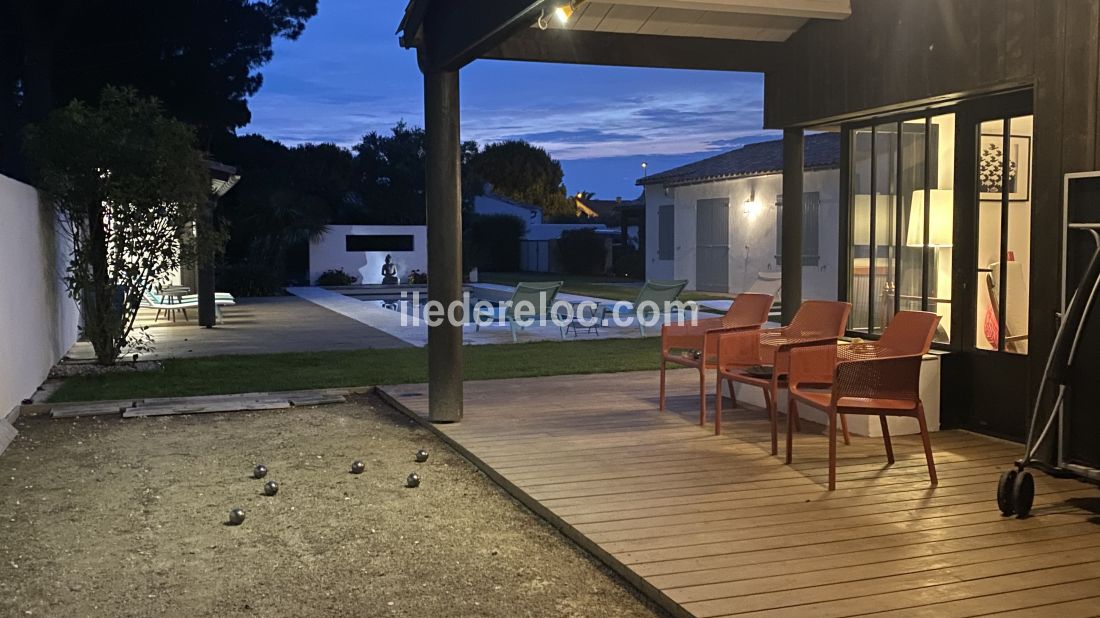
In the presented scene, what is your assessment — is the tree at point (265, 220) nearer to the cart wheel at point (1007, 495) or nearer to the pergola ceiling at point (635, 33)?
the pergola ceiling at point (635, 33)

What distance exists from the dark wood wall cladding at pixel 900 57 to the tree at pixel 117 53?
471 inches

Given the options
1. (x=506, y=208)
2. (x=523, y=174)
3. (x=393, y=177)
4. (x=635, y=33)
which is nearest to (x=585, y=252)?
(x=393, y=177)

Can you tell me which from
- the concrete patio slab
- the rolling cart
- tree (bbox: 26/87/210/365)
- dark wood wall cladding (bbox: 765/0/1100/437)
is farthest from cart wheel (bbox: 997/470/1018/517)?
the concrete patio slab

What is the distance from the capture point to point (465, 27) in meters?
A: 5.93

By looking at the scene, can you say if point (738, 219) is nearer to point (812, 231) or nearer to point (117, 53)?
point (812, 231)

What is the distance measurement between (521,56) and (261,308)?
12960mm

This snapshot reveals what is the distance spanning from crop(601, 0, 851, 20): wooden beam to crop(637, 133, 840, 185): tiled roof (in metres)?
11.7

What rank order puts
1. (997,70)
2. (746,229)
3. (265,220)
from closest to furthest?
1. (997,70)
2. (746,229)
3. (265,220)

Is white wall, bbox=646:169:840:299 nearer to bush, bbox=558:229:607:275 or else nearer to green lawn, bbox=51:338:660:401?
bush, bbox=558:229:607:275

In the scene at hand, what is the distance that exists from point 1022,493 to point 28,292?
7.81m

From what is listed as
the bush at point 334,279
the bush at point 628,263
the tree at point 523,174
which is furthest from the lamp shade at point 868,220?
the tree at point 523,174

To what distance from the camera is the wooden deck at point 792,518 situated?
133 inches

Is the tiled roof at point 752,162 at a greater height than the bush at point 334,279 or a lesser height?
greater

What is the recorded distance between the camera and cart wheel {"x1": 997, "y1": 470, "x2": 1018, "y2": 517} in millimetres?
4188
